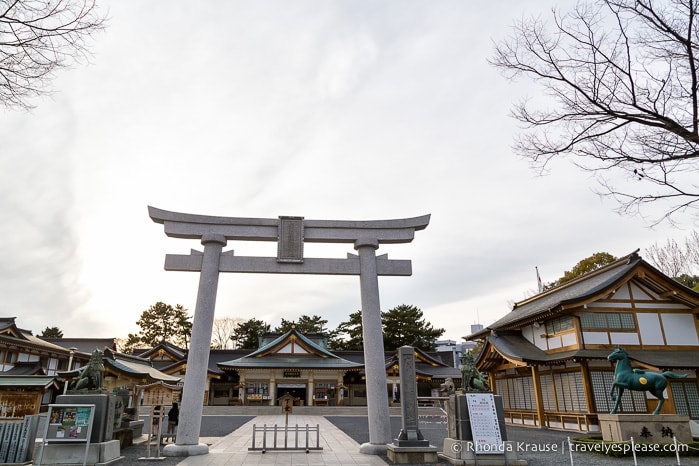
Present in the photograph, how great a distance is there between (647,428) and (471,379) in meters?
5.49

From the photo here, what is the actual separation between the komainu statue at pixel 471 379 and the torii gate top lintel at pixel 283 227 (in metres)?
3.89

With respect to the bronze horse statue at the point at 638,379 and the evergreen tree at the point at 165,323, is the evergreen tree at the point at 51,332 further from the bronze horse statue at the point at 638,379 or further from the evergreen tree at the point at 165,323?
the bronze horse statue at the point at 638,379

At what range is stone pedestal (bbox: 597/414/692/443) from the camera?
35.7 ft

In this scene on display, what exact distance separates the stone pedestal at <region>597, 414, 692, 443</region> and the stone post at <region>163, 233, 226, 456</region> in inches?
422

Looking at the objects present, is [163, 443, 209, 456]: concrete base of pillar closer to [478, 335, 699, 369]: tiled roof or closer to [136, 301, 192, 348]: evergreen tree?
[478, 335, 699, 369]: tiled roof

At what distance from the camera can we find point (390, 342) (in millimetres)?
42656

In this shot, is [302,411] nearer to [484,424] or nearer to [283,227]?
[283,227]

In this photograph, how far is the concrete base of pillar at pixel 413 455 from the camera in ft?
30.1

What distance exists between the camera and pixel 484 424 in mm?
8891

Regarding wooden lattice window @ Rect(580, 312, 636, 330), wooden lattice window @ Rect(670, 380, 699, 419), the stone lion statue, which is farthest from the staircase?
the stone lion statue

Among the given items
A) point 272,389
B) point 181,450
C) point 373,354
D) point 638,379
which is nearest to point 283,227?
point 373,354

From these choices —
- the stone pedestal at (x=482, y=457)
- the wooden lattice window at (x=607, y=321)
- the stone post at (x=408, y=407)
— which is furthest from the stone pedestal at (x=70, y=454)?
the wooden lattice window at (x=607, y=321)

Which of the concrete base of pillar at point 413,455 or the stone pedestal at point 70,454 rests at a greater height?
the stone pedestal at point 70,454

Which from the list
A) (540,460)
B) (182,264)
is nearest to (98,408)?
(182,264)
